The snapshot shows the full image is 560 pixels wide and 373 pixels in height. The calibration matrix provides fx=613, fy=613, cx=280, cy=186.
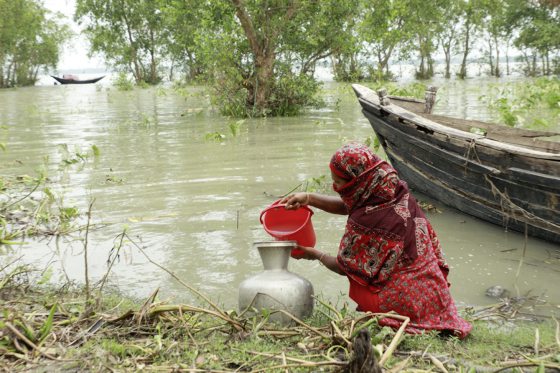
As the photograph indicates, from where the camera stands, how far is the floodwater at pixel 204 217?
3965 millimetres

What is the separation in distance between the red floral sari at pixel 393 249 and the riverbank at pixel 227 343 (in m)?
0.11

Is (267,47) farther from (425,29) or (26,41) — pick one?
(26,41)

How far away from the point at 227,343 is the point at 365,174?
100 cm

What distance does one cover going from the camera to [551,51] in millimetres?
27969

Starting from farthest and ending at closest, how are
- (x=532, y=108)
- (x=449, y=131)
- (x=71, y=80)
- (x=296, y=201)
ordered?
1. (x=71, y=80)
2. (x=532, y=108)
3. (x=449, y=131)
4. (x=296, y=201)

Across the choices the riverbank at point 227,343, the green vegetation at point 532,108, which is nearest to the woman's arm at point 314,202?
the riverbank at point 227,343

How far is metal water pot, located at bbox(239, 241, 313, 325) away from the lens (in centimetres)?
291

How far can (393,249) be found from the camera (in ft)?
9.41

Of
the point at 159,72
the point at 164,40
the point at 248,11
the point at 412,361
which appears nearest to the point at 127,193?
the point at 412,361

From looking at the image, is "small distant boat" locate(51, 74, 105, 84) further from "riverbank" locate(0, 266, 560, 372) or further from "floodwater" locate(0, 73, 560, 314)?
"riverbank" locate(0, 266, 560, 372)

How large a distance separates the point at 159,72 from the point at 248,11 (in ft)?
83.5

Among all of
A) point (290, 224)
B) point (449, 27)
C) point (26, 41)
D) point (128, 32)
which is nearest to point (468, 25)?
point (449, 27)

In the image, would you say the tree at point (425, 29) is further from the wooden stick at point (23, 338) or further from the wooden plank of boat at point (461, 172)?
the wooden stick at point (23, 338)

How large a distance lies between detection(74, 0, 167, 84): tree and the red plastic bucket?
30.2m
